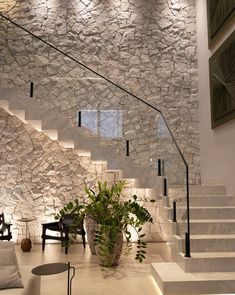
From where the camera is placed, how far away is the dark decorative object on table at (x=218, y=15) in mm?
5773

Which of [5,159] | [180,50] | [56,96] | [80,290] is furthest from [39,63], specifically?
[80,290]

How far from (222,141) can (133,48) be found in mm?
3110

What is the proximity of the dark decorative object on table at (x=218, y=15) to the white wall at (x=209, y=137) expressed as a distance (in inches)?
6.4

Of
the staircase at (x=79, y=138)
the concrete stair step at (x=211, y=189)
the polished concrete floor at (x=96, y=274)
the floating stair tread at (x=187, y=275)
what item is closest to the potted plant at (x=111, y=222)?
the polished concrete floor at (x=96, y=274)

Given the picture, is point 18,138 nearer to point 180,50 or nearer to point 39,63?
point 39,63

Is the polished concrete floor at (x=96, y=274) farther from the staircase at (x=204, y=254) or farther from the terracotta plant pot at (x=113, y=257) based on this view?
the staircase at (x=204, y=254)

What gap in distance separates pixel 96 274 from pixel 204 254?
1.55 meters

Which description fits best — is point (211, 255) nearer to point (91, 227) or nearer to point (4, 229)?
point (91, 227)

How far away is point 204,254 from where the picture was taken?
163 inches

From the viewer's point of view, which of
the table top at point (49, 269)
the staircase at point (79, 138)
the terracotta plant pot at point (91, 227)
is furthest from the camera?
the terracotta plant pot at point (91, 227)

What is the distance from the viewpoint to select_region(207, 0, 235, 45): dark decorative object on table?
227 inches

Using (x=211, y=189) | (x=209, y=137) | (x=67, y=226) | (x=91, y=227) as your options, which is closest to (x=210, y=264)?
(x=211, y=189)

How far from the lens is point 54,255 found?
584 centimetres

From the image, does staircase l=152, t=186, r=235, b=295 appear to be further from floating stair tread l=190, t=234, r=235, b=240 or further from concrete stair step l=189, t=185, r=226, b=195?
concrete stair step l=189, t=185, r=226, b=195
